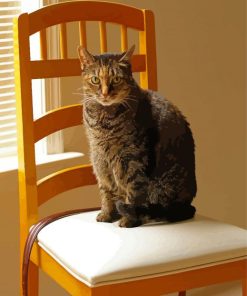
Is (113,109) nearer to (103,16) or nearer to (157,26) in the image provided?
(103,16)

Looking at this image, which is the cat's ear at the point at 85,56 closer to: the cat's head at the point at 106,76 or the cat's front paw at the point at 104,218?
the cat's head at the point at 106,76

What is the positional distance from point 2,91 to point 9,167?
241 mm

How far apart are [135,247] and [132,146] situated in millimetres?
245

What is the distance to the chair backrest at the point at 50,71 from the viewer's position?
1604 millimetres

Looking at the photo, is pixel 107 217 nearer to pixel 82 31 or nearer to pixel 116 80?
pixel 116 80

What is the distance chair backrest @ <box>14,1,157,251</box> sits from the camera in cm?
160

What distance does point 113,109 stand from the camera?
5.14ft

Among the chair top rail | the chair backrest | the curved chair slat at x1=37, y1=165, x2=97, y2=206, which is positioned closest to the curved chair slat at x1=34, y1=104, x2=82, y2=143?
the chair backrest

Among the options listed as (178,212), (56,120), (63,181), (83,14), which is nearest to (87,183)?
(63,181)

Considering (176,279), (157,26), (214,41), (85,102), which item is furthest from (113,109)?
(214,41)

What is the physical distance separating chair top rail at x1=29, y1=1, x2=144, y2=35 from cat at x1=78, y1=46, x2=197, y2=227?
15 centimetres

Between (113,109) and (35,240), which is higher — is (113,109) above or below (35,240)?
above

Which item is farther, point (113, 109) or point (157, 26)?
point (157, 26)

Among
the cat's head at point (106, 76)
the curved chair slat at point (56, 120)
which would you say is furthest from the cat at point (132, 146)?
the curved chair slat at point (56, 120)
